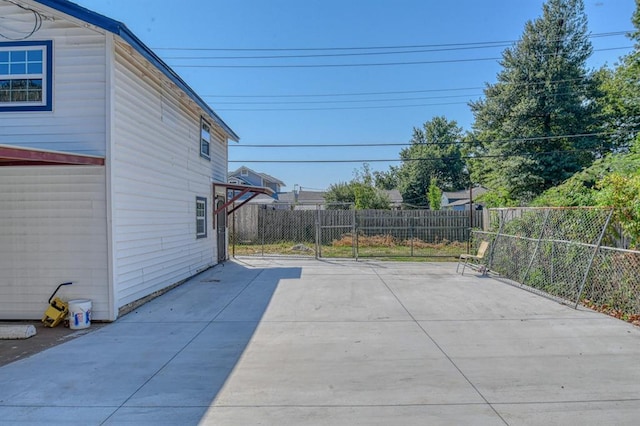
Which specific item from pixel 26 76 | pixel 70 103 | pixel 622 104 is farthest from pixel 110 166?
pixel 622 104

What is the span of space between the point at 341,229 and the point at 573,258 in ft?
38.6

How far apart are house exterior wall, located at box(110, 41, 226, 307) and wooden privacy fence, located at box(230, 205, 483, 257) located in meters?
7.05

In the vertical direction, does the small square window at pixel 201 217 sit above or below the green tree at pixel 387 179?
below

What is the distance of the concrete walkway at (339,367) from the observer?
3145 mm

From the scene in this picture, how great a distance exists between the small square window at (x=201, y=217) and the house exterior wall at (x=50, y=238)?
4.41 meters

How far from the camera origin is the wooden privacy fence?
1702 cm

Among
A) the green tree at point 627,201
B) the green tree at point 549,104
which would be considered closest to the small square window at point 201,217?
the green tree at point 627,201

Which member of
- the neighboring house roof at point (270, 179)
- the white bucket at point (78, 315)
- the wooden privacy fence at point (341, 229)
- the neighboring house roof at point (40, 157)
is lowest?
the white bucket at point (78, 315)

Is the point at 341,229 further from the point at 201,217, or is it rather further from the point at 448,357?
the point at 448,357

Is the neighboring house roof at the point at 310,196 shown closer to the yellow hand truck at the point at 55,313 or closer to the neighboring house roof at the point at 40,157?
the yellow hand truck at the point at 55,313

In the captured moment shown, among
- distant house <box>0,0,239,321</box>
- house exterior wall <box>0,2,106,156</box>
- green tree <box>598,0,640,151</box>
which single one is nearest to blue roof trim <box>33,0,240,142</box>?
distant house <box>0,0,239,321</box>

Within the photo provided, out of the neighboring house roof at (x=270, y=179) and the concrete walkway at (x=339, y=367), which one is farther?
the neighboring house roof at (x=270, y=179)

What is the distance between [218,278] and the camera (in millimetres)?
9898

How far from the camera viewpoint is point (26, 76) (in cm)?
615
